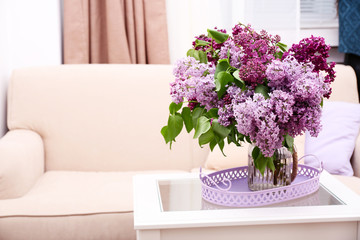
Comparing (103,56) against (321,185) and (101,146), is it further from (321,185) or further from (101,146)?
(321,185)

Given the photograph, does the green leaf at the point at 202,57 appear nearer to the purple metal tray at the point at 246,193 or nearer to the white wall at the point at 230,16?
the purple metal tray at the point at 246,193

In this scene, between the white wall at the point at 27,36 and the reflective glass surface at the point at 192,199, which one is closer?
the reflective glass surface at the point at 192,199

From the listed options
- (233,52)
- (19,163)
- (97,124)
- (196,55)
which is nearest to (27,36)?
(97,124)

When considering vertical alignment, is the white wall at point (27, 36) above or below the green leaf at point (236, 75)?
above

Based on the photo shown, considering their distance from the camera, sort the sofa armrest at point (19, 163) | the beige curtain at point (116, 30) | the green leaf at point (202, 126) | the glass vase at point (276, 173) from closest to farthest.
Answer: the green leaf at point (202, 126), the glass vase at point (276, 173), the sofa armrest at point (19, 163), the beige curtain at point (116, 30)

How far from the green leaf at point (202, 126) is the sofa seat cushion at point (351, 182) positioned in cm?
92

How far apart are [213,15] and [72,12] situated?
2.64ft

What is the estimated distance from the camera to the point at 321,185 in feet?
5.12

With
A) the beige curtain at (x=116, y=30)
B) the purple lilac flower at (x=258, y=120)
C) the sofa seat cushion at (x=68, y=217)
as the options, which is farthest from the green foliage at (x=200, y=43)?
the beige curtain at (x=116, y=30)

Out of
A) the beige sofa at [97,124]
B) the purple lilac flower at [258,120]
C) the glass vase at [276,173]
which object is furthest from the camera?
the beige sofa at [97,124]

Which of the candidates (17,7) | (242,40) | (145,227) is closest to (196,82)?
(242,40)

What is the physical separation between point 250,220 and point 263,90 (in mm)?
333

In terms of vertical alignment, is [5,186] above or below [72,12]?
below

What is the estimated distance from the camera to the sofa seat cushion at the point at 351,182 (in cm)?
195
